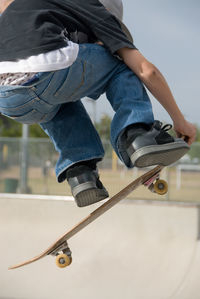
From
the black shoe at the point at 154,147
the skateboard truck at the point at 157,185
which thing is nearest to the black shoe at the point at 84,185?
the skateboard truck at the point at 157,185

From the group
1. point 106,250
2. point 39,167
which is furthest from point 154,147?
point 39,167

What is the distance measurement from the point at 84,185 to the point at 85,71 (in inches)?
33.8

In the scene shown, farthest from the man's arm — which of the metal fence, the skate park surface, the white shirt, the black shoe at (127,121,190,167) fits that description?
the metal fence

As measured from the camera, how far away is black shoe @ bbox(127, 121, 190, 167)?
2467mm

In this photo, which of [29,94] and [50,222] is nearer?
[29,94]

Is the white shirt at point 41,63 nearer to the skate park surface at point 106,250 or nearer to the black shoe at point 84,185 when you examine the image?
the black shoe at point 84,185

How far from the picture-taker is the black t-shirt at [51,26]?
2.31 m

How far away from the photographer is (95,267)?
6.94m

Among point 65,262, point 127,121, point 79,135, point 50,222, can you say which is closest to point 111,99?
point 127,121

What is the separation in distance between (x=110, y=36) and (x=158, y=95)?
1.34ft

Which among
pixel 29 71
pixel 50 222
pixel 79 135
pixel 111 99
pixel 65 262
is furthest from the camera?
pixel 50 222

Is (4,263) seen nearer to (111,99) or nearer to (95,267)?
(95,267)

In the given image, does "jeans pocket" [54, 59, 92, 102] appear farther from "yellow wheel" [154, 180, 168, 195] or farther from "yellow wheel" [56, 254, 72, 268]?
"yellow wheel" [56, 254, 72, 268]

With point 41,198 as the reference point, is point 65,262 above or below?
above
